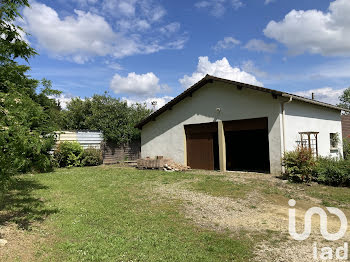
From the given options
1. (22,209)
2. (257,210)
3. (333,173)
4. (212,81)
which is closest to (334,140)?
(333,173)

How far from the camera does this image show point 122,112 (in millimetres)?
21812

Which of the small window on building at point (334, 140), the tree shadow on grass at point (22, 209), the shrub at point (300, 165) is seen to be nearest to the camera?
the tree shadow on grass at point (22, 209)

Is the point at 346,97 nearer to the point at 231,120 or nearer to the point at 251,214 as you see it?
the point at 231,120

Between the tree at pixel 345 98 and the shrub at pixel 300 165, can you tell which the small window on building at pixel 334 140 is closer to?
the shrub at pixel 300 165

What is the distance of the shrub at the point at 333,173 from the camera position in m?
9.45

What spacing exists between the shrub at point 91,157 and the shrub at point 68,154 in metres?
0.37

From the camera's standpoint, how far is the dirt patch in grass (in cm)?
456

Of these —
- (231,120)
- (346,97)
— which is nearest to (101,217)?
(231,120)

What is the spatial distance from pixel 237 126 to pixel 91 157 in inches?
403

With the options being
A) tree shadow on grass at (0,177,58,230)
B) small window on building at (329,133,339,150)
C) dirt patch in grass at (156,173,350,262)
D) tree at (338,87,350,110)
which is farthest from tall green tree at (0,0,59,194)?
tree at (338,87,350,110)

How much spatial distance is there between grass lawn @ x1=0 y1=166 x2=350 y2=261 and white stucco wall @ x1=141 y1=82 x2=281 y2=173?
120 inches

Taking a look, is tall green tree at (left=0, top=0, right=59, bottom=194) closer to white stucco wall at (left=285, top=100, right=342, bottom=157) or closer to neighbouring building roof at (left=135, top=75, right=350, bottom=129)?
neighbouring building roof at (left=135, top=75, right=350, bottom=129)

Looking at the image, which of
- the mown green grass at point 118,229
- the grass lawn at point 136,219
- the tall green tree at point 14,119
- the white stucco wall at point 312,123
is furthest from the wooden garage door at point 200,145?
the tall green tree at point 14,119

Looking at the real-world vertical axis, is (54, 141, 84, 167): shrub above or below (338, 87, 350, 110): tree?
below
